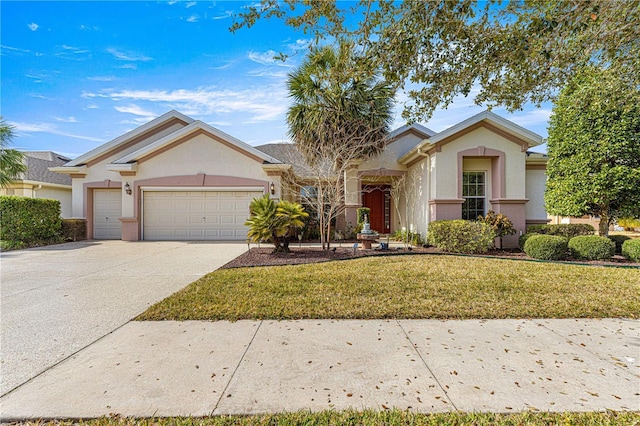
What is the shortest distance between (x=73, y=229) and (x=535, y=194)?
20.7 m

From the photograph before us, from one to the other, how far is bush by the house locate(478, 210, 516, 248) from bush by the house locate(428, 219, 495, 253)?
75 centimetres

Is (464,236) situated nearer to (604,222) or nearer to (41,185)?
(604,222)

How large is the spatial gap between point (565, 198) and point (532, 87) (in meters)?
7.05

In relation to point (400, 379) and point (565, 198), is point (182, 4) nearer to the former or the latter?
point (400, 379)

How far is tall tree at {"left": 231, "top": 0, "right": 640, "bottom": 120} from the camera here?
3908 millimetres

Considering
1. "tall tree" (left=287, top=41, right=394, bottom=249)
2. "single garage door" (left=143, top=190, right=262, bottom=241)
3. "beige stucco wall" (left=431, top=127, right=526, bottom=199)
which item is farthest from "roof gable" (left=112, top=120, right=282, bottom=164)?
"beige stucco wall" (left=431, top=127, right=526, bottom=199)

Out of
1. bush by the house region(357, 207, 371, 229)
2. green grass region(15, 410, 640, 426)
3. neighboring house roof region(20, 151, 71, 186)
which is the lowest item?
green grass region(15, 410, 640, 426)

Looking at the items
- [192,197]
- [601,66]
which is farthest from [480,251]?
[192,197]

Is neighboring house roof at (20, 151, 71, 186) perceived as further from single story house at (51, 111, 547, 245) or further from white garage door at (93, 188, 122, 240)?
white garage door at (93, 188, 122, 240)

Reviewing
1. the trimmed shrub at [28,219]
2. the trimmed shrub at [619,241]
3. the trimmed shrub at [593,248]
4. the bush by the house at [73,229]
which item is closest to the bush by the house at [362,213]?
the trimmed shrub at [593,248]

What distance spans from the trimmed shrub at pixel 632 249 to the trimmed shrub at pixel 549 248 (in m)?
1.49

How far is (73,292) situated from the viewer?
18.6 feet

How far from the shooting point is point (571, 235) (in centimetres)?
1030

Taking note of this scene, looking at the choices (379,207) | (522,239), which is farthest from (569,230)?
(379,207)
